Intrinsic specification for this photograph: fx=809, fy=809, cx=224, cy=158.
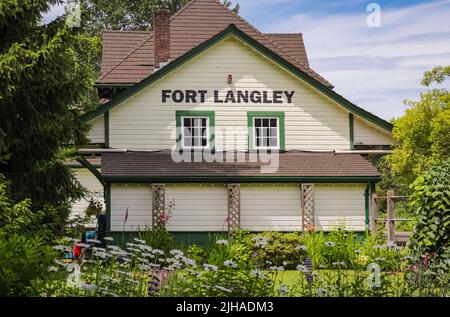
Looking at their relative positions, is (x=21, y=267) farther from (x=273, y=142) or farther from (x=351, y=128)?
(x=351, y=128)

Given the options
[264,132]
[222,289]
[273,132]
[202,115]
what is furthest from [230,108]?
[222,289]

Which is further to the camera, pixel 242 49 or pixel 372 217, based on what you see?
pixel 242 49

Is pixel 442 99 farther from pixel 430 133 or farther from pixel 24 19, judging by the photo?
pixel 24 19

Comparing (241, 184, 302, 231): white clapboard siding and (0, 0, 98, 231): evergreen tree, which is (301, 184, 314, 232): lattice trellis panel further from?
(0, 0, 98, 231): evergreen tree

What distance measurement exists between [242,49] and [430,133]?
7.68 metres

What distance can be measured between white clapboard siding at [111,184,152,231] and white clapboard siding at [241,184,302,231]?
2.95 m

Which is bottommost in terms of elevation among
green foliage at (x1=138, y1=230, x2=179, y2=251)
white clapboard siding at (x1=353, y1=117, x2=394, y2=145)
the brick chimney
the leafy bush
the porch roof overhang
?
the leafy bush

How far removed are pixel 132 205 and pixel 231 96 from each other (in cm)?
485

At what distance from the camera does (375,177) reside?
2494cm

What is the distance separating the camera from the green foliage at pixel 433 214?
1322cm

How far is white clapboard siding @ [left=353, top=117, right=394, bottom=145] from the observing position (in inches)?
1048

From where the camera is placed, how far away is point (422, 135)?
28.9 metres

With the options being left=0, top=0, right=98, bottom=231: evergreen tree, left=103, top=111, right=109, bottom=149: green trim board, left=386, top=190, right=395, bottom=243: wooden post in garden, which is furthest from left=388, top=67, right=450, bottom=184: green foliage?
left=0, top=0, right=98, bottom=231: evergreen tree
